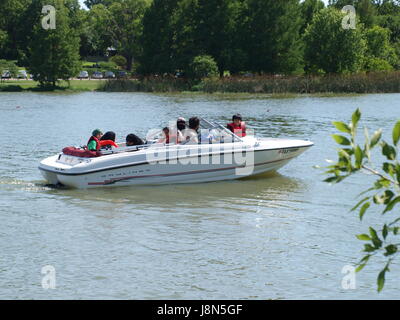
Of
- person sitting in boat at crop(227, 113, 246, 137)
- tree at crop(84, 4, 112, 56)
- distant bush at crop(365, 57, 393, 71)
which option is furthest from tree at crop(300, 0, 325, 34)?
person sitting in boat at crop(227, 113, 246, 137)

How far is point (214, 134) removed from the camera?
51.4 ft

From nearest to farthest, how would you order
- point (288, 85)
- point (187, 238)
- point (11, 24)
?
point (187, 238) < point (288, 85) < point (11, 24)

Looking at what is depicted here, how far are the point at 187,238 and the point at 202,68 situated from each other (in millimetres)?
55325

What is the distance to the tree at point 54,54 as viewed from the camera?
70.2 metres

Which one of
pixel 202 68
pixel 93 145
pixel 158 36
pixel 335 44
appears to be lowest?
pixel 93 145

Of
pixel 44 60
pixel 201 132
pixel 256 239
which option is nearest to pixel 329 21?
pixel 44 60

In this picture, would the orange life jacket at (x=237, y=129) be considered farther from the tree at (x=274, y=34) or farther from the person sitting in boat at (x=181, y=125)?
the tree at (x=274, y=34)

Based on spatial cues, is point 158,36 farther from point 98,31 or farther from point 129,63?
point 98,31

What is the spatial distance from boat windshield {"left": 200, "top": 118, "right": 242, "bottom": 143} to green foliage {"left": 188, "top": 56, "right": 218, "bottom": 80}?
50175mm

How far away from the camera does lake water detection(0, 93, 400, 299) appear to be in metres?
9.03

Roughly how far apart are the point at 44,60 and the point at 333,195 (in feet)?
196

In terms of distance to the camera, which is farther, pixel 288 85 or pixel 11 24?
pixel 11 24

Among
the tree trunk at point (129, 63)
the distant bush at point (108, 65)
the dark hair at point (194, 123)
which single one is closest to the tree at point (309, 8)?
the tree trunk at point (129, 63)

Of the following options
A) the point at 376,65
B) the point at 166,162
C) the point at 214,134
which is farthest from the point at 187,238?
the point at 376,65
